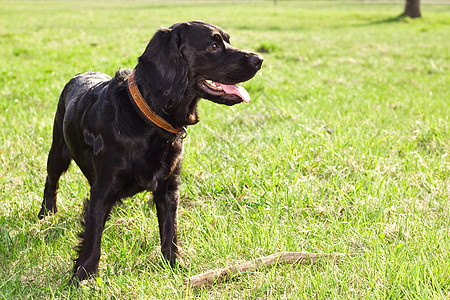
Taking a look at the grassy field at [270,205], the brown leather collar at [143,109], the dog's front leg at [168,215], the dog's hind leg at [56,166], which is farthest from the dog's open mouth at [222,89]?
the dog's hind leg at [56,166]

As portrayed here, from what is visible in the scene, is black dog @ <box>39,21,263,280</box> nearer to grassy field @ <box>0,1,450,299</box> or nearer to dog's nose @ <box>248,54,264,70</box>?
dog's nose @ <box>248,54,264,70</box>

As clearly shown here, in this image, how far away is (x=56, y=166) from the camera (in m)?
3.50

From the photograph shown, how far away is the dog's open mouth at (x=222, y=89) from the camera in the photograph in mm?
2912

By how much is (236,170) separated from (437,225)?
5.46ft

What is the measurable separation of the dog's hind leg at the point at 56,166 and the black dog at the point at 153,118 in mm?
462

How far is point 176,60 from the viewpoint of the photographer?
108 inches

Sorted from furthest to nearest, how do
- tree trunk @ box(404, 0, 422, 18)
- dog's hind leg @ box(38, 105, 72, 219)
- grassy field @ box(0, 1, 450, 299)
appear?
tree trunk @ box(404, 0, 422, 18)
dog's hind leg @ box(38, 105, 72, 219)
grassy field @ box(0, 1, 450, 299)

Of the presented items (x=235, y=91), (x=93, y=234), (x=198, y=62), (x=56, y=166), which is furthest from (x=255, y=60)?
(x=56, y=166)

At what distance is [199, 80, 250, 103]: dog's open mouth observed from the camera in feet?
9.55

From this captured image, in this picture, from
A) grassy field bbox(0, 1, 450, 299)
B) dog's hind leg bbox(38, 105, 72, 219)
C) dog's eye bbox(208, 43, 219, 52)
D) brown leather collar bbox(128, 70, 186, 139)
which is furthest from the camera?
dog's hind leg bbox(38, 105, 72, 219)

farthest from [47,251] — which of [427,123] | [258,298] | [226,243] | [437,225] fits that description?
[427,123]

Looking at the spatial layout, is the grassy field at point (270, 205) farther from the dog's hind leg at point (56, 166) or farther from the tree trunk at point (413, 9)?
the tree trunk at point (413, 9)

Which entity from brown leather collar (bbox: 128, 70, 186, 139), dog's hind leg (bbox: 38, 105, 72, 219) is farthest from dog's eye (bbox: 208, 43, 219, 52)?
dog's hind leg (bbox: 38, 105, 72, 219)

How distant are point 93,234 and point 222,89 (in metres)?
1.29
